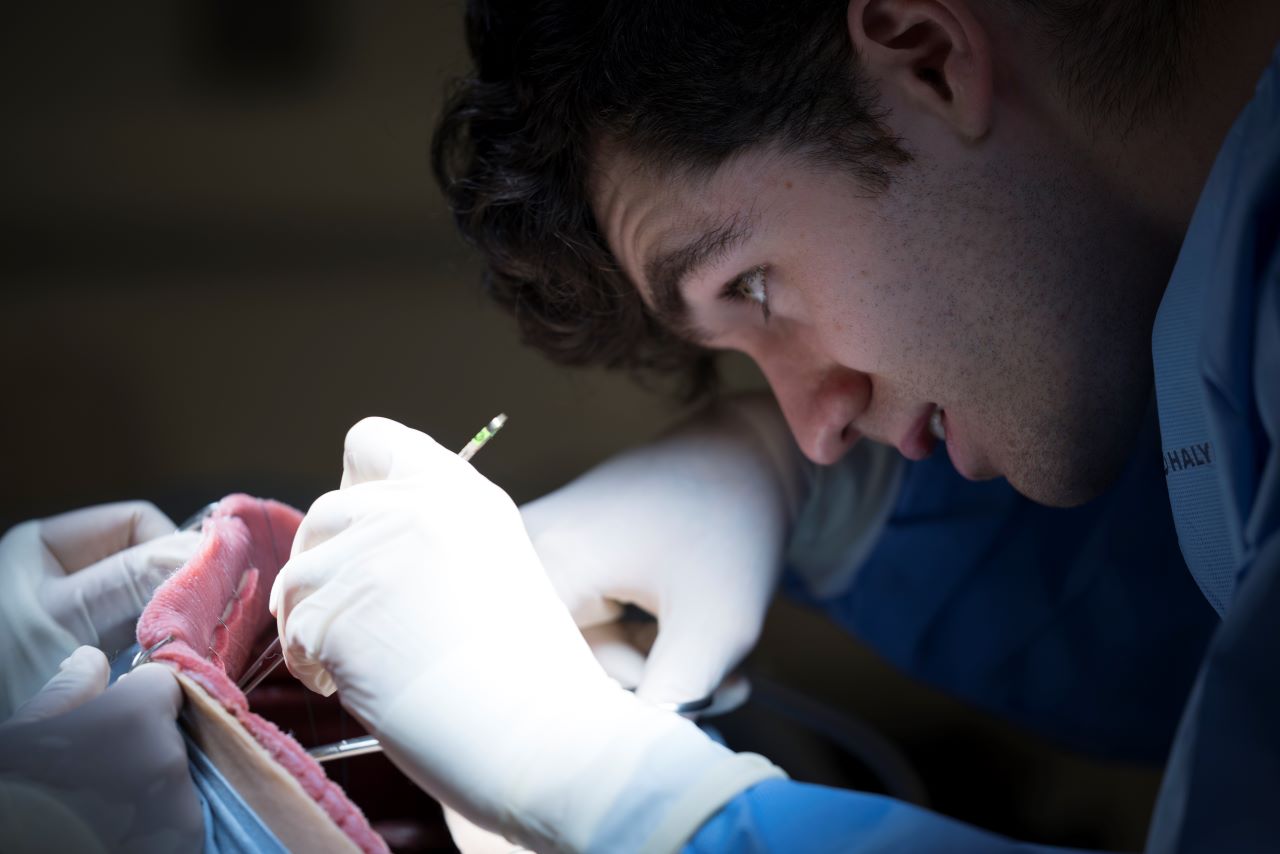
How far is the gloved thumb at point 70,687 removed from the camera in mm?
497

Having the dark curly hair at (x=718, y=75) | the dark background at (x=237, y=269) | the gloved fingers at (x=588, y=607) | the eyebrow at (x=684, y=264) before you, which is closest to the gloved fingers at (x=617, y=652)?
the gloved fingers at (x=588, y=607)

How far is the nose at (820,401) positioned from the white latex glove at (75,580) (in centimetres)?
43

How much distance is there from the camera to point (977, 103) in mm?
644

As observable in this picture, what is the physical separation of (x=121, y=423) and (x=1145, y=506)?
886mm

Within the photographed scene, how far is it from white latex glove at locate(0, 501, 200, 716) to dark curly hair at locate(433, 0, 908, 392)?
34cm

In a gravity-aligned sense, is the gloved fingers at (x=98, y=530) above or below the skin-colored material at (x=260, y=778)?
above

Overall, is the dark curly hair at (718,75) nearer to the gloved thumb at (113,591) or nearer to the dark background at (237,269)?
the dark background at (237,269)

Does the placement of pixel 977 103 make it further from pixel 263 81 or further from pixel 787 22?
pixel 263 81

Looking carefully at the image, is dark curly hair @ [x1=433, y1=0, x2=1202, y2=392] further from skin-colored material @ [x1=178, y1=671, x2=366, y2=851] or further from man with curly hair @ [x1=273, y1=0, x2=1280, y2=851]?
skin-colored material @ [x1=178, y1=671, x2=366, y2=851]

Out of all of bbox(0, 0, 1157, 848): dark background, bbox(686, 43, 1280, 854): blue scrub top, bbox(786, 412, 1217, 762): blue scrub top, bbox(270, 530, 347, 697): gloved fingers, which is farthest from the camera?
bbox(786, 412, 1217, 762): blue scrub top

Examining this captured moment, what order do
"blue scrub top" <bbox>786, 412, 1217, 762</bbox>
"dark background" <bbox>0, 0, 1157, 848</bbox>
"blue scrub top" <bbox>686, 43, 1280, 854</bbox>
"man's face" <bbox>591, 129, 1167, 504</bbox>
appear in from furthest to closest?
"blue scrub top" <bbox>786, 412, 1217, 762</bbox> < "dark background" <bbox>0, 0, 1157, 848</bbox> < "man's face" <bbox>591, 129, 1167, 504</bbox> < "blue scrub top" <bbox>686, 43, 1280, 854</bbox>

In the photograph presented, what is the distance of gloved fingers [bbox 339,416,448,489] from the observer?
0.62 m

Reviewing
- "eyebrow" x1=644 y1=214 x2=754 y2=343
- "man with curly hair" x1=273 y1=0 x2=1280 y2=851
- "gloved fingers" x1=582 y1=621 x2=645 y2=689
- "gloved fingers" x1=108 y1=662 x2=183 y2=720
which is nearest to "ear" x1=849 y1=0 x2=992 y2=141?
"man with curly hair" x1=273 y1=0 x2=1280 y2=851

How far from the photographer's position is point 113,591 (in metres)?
0.63
